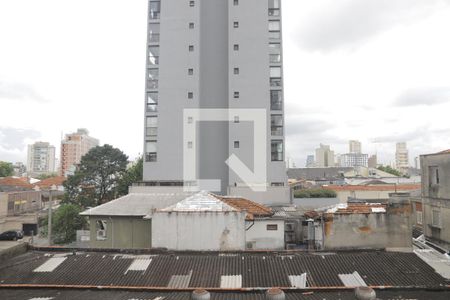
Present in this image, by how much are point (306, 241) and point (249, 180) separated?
49.7 ft

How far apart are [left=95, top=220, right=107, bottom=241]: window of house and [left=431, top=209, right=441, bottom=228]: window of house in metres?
21.3

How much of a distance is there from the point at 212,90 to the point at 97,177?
18.7 metres

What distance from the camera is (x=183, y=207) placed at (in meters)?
19.3

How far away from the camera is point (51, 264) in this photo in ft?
52.6

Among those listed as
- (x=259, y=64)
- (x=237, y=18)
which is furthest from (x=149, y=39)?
(x=259, y=64)

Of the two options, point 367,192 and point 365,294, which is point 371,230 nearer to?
point 365,294

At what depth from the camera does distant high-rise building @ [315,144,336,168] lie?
160250 mm

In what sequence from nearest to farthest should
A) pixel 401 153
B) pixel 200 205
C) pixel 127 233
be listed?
1. pixel 200 205
2. pixel 127 233
3. pixel 401 153

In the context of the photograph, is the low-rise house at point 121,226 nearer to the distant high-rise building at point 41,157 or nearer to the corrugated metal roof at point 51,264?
the corrugated metal roof at point 51,264

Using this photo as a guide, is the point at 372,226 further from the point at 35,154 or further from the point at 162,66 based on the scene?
the point at 35,154

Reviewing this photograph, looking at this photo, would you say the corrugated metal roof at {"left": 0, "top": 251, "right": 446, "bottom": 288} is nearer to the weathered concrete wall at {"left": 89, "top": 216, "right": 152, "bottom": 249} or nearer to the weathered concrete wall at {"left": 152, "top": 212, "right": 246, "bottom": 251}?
the weathered concrete wall at {"left": 152, "top": 212, "right": 246, "bottom": 251}

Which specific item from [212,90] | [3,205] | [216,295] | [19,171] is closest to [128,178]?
[212,90]

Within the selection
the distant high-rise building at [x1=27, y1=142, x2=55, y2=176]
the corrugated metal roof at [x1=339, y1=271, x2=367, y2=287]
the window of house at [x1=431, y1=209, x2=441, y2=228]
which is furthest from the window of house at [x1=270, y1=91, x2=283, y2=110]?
the distant high-rise building at [x1=27, y1=142, x2=55, y2=176]

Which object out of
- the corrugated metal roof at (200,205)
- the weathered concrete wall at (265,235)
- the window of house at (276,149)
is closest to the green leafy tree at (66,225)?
the corrugated metal roof at (200,205)
